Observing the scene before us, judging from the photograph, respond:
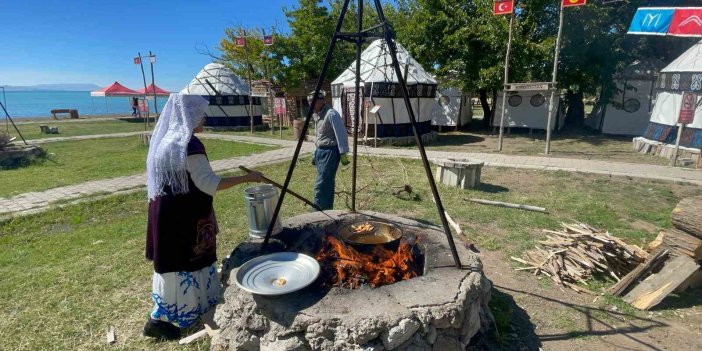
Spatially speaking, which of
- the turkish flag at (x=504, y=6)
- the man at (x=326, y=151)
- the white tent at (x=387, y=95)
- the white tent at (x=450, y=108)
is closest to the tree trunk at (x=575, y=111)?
the white tent at (x=450, y=108)

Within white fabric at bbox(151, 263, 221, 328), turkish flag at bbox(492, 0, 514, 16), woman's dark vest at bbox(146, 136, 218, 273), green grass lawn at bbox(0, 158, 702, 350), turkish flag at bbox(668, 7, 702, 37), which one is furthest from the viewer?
turkish flag at bbox(492, 0, 514, 16)

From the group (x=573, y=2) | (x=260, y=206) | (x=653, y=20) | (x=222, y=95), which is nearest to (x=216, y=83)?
(x=222, y=95)

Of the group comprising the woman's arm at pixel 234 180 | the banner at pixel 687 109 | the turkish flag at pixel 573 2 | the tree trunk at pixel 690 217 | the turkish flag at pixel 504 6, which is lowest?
the tree trunk at pixel 690 217

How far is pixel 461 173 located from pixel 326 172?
3.42 meters

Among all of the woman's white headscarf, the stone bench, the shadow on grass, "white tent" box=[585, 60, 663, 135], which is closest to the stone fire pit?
the woman's white headscarf

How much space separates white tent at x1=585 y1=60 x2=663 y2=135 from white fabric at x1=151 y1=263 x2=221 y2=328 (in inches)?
665

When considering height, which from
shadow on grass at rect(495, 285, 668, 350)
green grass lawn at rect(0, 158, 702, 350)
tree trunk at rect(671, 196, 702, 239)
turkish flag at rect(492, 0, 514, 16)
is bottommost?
shadow on grass at rect(495, 285, 668, 350)

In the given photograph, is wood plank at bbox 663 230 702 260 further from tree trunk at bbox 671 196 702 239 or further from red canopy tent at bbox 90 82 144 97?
red canopy tent at bbox 90 82 144 97

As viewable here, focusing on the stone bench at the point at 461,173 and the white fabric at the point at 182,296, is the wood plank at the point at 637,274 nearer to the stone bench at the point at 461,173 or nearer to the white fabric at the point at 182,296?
the stone bench at the point at 461,173

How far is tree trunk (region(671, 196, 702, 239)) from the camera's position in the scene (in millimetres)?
3461

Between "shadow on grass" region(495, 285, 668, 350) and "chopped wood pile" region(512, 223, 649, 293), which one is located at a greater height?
"chopped wood pile" region(512, 223, 649, 293)

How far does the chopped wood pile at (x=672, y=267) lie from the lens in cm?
336

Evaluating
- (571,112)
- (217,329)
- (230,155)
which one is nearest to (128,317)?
(217,329)

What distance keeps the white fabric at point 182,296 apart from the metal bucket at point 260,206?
1.55 feet
